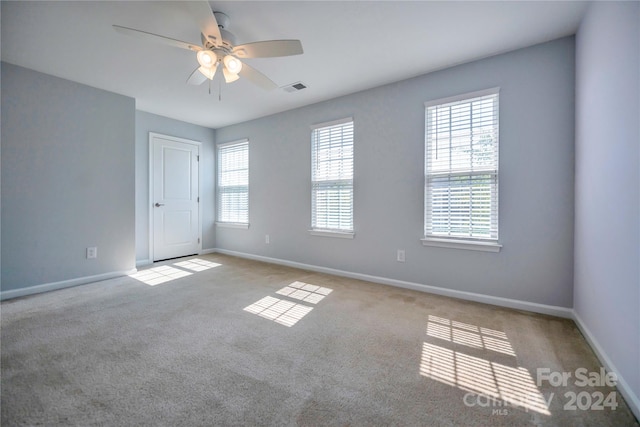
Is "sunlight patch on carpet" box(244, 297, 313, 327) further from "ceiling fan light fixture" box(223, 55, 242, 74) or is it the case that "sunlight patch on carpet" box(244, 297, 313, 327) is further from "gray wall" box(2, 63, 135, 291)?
"gray wall" box(2, 63, 135, 291)

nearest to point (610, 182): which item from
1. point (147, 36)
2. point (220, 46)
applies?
point (220, 46)

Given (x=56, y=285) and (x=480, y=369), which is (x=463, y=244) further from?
(x=56, y=285)

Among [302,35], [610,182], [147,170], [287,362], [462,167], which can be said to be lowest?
[287,362]

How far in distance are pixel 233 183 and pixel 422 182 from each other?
3605 mm

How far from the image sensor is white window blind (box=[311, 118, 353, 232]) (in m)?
3.79

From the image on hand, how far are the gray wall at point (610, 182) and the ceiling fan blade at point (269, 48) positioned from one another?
1.99 m

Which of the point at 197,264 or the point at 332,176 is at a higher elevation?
the point at 332,176

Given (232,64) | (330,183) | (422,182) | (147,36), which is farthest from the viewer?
(330,183)

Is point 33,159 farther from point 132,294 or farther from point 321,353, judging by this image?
point 321,353

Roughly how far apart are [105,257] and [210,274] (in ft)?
4.57

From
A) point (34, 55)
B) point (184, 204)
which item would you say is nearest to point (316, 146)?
point (184, 204)

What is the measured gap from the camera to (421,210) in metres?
3.17

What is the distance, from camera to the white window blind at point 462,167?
2771 millimetres

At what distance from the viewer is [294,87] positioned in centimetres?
350
